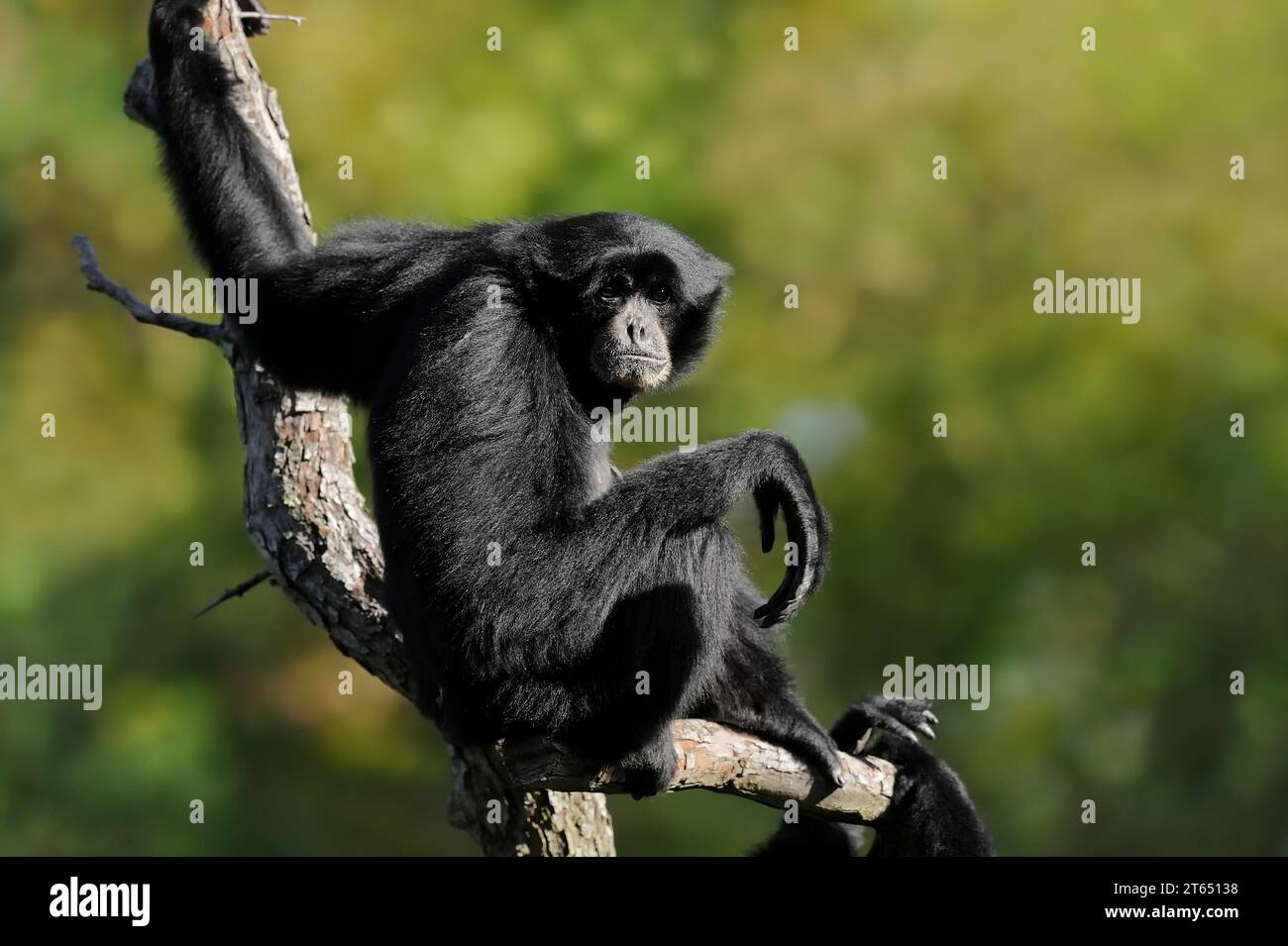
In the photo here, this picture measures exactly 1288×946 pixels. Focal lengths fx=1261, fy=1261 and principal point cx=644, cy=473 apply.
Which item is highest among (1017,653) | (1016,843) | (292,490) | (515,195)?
(515,195)

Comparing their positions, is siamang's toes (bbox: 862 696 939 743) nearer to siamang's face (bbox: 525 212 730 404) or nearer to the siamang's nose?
siamang's face (bbox: 525 212 730 404)

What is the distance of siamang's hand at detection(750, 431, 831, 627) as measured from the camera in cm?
532

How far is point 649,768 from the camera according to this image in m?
5.43

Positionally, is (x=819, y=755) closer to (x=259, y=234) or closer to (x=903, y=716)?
(x=903, y=716)

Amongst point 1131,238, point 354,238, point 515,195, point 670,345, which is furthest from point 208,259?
point 1131,238

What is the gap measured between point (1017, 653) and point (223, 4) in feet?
37.0

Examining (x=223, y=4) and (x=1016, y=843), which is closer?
(x=223, y=4)

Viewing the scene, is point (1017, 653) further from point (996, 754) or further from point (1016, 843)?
point (1016, 843)

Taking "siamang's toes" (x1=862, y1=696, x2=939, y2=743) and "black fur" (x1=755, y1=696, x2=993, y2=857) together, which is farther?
"siamang's toes" (x1=862, y1=696, x2=939, y2=743)

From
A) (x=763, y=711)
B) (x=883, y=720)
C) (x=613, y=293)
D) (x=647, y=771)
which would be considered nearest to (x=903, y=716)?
(x=883, y=720)

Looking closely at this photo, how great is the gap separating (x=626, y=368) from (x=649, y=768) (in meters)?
1.78

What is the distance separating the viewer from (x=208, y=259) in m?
6.65

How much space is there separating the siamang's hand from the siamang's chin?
71 centimetres

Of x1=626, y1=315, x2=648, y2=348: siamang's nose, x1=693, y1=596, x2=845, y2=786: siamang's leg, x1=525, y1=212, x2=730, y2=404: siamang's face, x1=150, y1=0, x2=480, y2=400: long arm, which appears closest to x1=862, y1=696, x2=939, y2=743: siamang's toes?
x1=693, y1=596, x2=845, y2=786: siamang's leg
